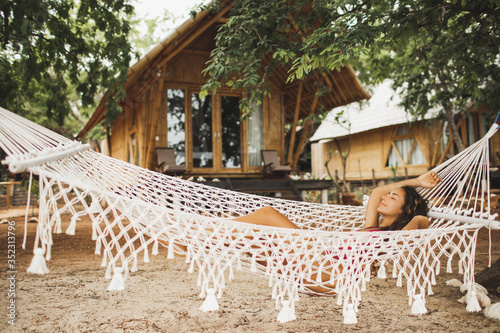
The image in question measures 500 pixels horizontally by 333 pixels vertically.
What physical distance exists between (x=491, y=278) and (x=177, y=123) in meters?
4.60

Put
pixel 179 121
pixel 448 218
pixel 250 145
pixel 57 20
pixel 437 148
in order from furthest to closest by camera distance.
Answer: pixel 437 148 < pixel 250 145 < pixel 179 121 < pixel 57 20 < pixel 448 218

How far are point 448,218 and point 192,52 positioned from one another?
4797mm

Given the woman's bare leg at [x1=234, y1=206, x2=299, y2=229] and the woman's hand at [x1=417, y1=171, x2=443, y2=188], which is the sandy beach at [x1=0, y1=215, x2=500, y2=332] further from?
the woman's hand at [x1=417, y1=171, x2=443, y2=188]

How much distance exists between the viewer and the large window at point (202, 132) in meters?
5.96

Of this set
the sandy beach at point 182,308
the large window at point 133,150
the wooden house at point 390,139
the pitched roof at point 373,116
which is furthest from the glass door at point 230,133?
the sandy beach at point 182,308

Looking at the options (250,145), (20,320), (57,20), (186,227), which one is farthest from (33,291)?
(250,145)

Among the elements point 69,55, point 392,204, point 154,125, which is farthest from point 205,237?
point 154,125

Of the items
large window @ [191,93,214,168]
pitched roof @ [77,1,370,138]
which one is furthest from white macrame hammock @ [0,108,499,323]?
large window @ [191,93,214,168]

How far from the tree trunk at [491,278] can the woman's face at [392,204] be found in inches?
27.3

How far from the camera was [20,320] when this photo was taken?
187 centimetres

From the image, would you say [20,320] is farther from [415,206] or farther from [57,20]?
[57,20]

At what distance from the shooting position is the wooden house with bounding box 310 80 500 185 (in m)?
8.24

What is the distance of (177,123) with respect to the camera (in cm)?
588

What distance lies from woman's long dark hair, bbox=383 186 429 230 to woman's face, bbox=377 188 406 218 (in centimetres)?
3
